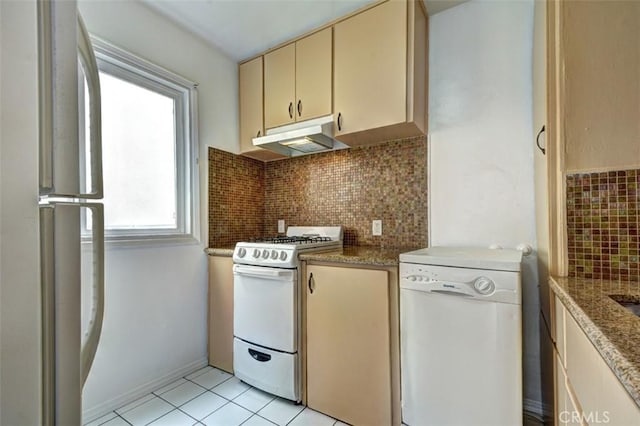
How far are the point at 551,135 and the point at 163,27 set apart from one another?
2439 mm

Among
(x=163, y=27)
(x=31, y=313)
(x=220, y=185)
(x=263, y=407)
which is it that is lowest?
(x=263, y=407)

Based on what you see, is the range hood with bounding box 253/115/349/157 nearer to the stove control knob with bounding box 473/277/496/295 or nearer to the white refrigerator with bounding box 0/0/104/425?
the stove control knob with bounding box 473/277/496/295

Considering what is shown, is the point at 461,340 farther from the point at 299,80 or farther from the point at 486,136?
the point at 299,80

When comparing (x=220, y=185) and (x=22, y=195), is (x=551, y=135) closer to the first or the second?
(x=22, y=195)

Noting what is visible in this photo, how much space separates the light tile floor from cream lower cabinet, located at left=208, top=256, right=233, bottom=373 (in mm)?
192

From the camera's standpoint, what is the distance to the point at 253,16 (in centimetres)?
196

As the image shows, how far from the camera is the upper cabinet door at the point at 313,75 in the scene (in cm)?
200

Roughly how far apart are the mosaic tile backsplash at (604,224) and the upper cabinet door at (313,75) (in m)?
1.47

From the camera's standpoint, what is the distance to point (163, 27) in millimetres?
1990

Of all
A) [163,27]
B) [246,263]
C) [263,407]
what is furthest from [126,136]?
[263,407]

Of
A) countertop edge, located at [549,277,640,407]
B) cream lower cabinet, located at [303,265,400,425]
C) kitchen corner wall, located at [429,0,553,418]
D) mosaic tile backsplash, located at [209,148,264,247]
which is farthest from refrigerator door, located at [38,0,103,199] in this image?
kitchen corner wall, located at [429,0,553,418]

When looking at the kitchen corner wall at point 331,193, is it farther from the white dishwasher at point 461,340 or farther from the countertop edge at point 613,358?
the countertop edge at point 613,358
